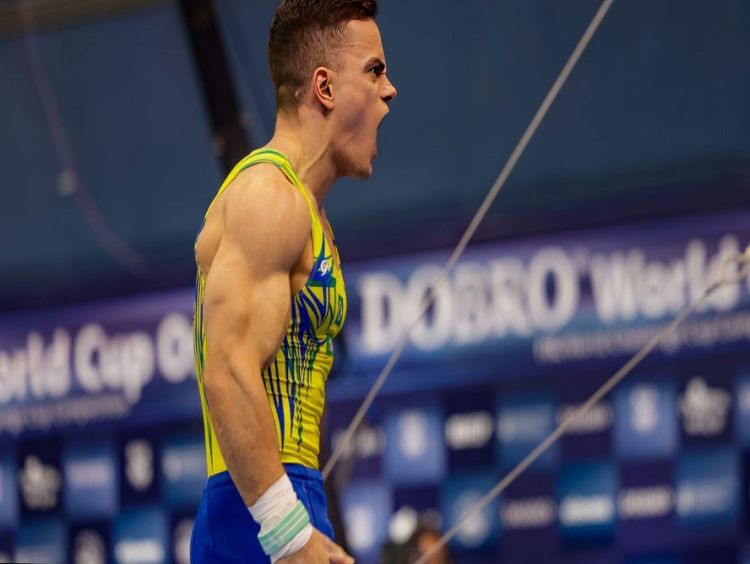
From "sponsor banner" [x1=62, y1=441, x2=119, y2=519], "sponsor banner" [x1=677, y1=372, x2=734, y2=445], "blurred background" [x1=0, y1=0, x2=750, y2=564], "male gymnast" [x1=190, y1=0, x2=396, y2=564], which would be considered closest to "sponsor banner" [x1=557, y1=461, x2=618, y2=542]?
"blurred background" [x1=0, y1=0, x2=750, y2=564]

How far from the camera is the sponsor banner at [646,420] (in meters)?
4.71

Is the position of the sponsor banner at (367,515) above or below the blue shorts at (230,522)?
above

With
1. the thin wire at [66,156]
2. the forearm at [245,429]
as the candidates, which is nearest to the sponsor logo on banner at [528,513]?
the thin wire at [66,156]

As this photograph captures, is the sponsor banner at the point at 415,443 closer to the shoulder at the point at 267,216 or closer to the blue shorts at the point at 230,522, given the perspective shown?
the blue shorts at the point at 230,522

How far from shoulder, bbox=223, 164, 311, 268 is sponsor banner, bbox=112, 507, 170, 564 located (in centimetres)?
356

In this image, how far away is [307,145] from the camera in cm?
232

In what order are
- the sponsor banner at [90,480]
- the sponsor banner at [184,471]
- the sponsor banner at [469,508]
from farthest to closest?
the sponsor banner at [90,480]
the sponsor banner at [184,471]
the sponsor banner at [469,508]

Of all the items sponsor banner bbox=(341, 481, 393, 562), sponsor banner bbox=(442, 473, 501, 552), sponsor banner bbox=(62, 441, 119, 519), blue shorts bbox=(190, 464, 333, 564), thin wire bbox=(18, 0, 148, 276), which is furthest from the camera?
→ thin wire bbox=(18, 0, 148, 276)

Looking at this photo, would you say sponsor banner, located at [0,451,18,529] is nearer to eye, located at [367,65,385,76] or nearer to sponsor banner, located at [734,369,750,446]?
sponsor banner, located at [734,369,750,446]

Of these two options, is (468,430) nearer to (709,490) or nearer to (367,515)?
(367,515)

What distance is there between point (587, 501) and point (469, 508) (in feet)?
1.32

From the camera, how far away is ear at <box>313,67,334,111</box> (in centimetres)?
229

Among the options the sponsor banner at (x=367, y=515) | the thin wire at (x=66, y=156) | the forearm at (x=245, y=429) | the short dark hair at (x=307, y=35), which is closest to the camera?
the forearm at (x=245, y=429)

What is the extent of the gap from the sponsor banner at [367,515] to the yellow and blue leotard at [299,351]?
2889 millimetres
